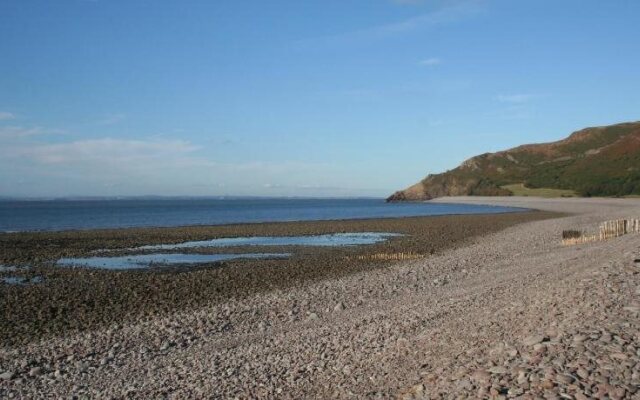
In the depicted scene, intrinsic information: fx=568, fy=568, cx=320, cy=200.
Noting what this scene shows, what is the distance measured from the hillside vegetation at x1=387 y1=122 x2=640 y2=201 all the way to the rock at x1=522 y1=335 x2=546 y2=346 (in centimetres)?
11996

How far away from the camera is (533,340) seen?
9.73 metres

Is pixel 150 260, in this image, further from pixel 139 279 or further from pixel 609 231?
pixel 609 231

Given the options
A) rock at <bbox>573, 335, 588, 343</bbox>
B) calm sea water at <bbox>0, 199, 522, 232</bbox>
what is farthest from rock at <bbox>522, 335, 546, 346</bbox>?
calm sea water at <bbox>0, 199, 522, 232</bbox>

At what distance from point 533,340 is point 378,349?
10.3 feet

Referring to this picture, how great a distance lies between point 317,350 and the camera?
39.4ft

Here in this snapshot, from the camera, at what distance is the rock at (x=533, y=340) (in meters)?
9.62

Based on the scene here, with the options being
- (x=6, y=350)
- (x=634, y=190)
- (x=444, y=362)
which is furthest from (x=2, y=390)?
(x=634, y=190)

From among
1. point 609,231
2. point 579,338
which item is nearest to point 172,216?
point 609,231

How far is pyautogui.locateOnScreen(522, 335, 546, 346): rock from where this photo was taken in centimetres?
962

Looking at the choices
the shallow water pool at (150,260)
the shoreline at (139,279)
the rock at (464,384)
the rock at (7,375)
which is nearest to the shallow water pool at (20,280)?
the shoreline at (139,279)

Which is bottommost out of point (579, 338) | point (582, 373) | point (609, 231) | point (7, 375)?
point (7, 375)

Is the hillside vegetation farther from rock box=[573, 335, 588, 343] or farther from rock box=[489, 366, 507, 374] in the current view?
rock box=[489, 366, 507, 374]

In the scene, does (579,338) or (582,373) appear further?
(579,338)

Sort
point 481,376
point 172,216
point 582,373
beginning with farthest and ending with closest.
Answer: point 172,216, point 481,376, point 582,373
